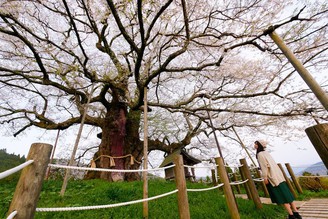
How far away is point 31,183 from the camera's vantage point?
112 centimetres

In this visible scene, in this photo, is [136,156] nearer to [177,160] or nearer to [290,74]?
[177,160]

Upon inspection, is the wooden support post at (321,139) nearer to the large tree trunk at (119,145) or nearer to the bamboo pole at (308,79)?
the bamboo pole at (308,79)

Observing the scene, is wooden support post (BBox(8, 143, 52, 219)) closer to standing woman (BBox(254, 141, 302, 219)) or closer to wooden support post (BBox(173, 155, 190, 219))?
wooden support post (BBox(173, 155, 190, 219))

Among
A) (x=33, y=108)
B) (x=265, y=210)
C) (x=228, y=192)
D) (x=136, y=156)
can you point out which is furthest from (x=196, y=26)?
(x=33, y=108)

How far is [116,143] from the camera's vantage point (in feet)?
28.5

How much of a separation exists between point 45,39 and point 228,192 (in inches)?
273

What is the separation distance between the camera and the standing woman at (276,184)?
3484mm

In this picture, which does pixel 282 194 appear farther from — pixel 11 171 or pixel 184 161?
pixel 184 161

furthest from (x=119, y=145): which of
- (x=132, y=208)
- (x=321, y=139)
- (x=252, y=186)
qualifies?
(x=321, y=139)

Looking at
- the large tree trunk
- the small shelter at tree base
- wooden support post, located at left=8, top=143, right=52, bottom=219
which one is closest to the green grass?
wooden support post, located at left=8, top=143, right=52, bottom=219

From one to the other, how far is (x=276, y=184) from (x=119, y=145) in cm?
694

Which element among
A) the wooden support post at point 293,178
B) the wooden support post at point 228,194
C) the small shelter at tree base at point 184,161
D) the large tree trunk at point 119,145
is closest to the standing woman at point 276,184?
the wooden support post at point 228,194

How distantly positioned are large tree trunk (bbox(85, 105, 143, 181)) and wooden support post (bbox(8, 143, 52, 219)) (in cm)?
705

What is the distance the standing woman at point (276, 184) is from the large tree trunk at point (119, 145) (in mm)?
6083
